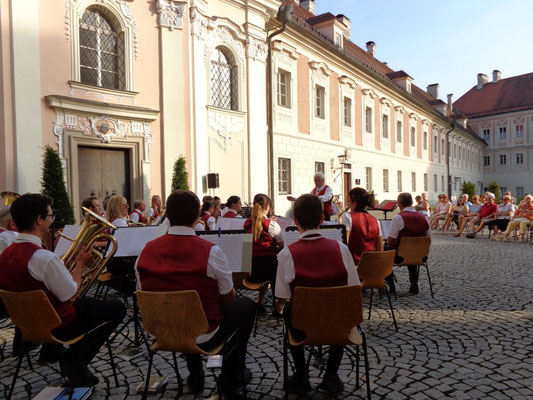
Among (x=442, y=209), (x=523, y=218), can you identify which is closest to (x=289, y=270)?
(x=523, y=218)

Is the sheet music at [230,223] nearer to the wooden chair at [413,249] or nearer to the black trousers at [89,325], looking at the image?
the wooden chair at [413,249]

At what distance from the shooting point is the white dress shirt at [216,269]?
278 cm

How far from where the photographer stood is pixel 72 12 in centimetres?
1026

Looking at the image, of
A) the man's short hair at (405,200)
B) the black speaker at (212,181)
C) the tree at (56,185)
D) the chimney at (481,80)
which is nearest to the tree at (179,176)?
the black speaker at (212,181)

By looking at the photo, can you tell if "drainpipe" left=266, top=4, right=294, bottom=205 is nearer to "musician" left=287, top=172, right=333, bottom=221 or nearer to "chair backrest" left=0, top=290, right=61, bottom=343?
"musician" left=287, top=172, right=333, bottom=221

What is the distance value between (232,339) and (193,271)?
592 mm

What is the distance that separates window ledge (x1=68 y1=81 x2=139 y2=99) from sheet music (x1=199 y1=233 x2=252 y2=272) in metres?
8.05

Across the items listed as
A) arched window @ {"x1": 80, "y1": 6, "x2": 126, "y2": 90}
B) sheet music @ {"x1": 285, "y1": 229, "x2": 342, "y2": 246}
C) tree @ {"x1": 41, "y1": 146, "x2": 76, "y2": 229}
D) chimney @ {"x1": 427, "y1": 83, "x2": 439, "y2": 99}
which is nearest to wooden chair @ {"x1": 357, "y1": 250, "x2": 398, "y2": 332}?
sheet music @ {"x1": 285, "y1": 229, "x2": 342, "y2": 246}

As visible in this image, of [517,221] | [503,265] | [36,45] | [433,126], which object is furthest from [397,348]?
[433,126]

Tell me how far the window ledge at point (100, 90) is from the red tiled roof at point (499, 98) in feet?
153

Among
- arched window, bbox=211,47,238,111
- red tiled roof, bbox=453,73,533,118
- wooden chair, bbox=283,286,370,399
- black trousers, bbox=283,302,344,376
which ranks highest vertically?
red tiled roof, bbox=453,73,533,118

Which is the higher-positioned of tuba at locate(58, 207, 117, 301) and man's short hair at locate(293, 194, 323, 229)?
man's short hair at locate(293, 194, 323, 229)

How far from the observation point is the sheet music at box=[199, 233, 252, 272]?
398cm

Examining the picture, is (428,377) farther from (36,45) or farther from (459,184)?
(459,184)
